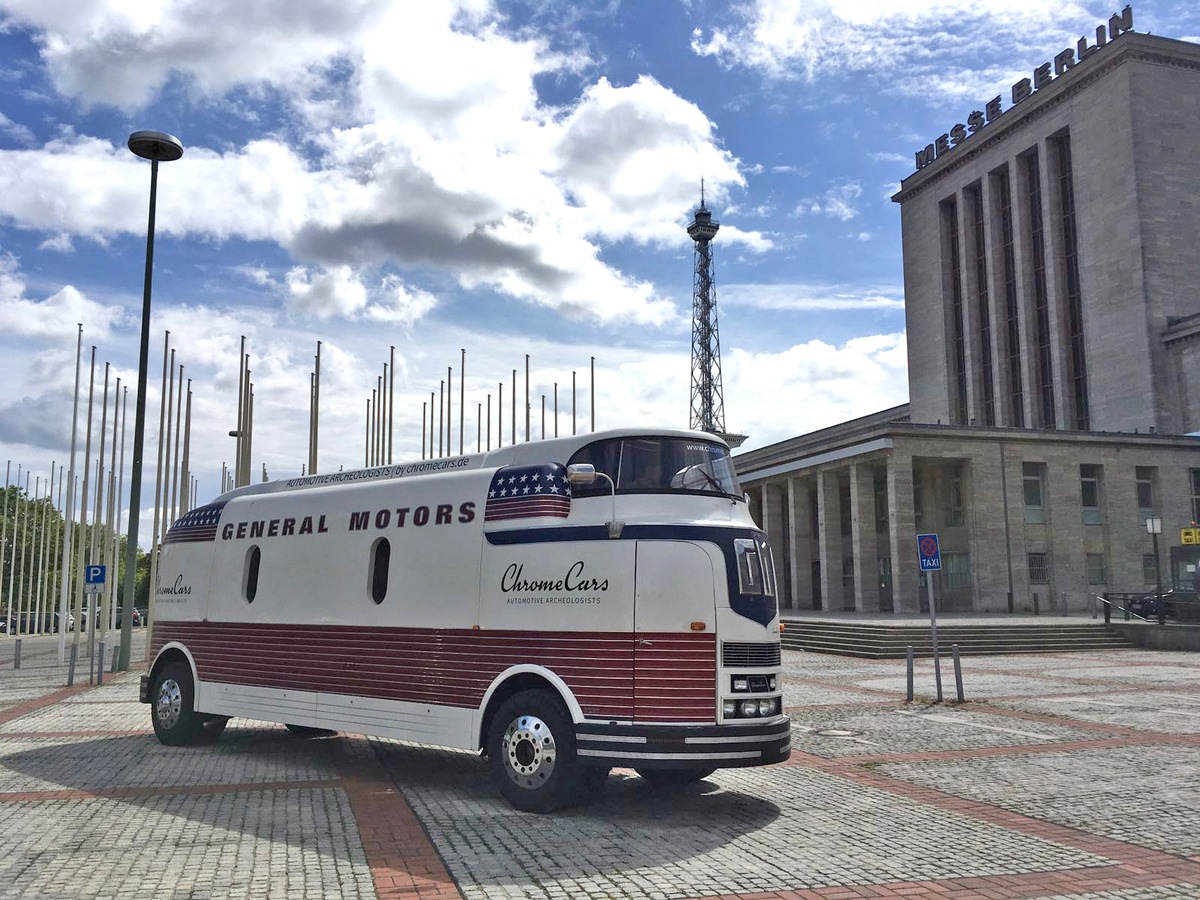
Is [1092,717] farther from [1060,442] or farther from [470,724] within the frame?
[1060,442]

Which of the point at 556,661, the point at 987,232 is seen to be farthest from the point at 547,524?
the point at 987,232

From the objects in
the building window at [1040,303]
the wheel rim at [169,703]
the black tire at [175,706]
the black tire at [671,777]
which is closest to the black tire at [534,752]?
the black tire at [671,777]

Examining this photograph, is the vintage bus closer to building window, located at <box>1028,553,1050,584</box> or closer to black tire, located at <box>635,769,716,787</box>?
black tire, located at <box>635,769,716,787</box>

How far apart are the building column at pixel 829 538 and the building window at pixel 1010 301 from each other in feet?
81.4

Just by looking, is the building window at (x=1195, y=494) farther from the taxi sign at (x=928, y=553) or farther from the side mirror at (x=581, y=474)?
the side mirror at (x=581, y=474)

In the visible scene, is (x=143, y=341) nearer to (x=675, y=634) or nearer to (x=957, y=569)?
(x=675, y=634)

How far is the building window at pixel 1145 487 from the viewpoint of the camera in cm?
4484

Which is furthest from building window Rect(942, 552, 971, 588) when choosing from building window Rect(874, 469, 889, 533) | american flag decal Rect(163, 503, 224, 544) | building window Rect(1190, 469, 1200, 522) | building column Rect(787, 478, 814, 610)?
american flag decal Rect(163, 503, 224, 544)

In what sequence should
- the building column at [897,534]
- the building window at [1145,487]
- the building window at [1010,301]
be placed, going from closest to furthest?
the building column at [897,534], the building window at [1145,487], the building window at [1010,301]

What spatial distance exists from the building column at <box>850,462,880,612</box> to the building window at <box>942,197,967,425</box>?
30.7 m

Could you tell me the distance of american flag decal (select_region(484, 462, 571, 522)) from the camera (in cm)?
941

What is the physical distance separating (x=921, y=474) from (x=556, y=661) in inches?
1587

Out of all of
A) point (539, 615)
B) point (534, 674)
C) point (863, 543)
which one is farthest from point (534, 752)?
point (863, 543)

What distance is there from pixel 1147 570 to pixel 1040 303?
25.8 m
